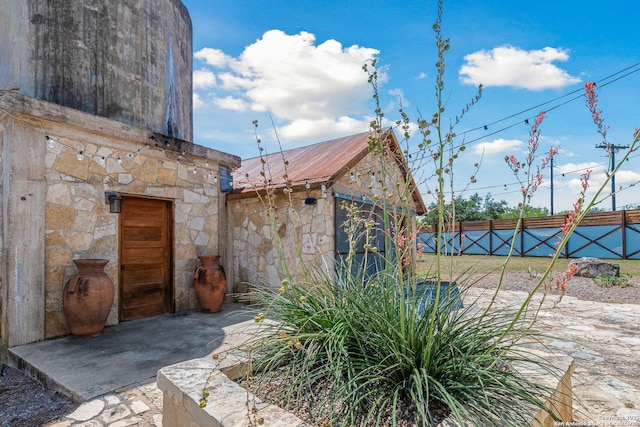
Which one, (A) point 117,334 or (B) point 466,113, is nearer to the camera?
(B) point 466,113

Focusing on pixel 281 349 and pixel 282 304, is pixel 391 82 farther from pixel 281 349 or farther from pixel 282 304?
pixel 281 349

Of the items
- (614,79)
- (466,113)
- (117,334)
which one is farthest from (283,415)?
(614,79)

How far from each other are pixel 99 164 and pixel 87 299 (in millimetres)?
1885

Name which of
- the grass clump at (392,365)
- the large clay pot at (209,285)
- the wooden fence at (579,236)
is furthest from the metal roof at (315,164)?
Answer: the wooden fence at (579,236)

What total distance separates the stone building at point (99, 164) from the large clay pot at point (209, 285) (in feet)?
1.00

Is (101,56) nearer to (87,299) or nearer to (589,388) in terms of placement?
(87,299)

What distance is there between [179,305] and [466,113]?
18.2 ft

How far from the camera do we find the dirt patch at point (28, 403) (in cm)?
A: 261

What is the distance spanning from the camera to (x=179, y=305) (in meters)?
5.81

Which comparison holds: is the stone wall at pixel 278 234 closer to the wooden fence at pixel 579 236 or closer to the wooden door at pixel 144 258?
the wooden door at pixel 144 258

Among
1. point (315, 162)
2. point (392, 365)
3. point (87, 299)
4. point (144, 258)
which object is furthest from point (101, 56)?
point (392, 365)

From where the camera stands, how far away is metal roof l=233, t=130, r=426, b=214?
5.92 metres

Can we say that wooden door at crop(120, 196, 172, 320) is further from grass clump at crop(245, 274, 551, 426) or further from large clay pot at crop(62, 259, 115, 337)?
grass clump at crop(245, 274, 551, 426)

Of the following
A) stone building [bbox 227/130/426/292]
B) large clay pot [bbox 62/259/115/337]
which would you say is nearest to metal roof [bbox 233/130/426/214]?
stone building [bbox 227/130/426/292]
